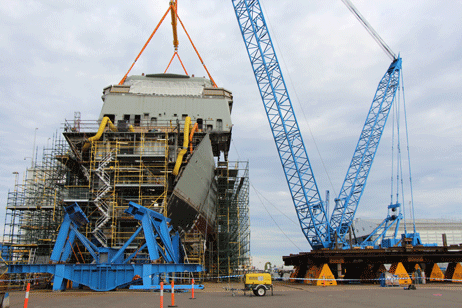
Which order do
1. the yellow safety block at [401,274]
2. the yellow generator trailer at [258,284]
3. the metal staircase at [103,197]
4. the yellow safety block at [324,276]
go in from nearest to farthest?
the yellow generator trailer at [258,284] → the yellow safety block at [324,276] → the yellow safety block at [401,274] → the metal staircase at [103,197]

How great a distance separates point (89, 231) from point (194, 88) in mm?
21187

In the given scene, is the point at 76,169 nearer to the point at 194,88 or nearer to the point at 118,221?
the point at 118,221

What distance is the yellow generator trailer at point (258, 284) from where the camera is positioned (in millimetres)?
19391

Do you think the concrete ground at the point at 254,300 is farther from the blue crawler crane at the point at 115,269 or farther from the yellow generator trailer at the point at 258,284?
the blue crawler crane at the point at 115,269

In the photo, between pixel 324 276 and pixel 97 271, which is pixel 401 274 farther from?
pixel 97 271

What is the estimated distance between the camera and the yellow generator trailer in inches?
763

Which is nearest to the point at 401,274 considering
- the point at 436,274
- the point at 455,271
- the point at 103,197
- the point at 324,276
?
the point at 436,274

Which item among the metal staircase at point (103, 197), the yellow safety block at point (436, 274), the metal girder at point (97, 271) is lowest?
the yellow safety block at point (436, 274)

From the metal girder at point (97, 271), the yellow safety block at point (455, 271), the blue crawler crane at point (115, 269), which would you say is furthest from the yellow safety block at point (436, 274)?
the metal girder at point (97, 271)

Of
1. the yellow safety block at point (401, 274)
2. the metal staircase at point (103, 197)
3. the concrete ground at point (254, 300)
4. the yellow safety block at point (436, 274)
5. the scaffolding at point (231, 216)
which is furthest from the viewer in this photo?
the scaffolding at point (231, 216)

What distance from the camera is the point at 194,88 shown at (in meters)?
46.3

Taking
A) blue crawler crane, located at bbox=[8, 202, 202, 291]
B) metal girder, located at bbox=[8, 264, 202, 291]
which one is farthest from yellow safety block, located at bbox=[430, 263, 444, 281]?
metal girder, located at bbox=[8, 264, 202, 291]

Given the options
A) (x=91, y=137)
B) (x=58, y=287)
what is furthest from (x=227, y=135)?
(x=58, y=287)

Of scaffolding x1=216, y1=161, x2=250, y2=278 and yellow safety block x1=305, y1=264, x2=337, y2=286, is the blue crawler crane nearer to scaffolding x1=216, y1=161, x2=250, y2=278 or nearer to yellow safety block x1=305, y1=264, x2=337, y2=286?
yellow safety block x1=305, y1=264, x2=337, y2=286
